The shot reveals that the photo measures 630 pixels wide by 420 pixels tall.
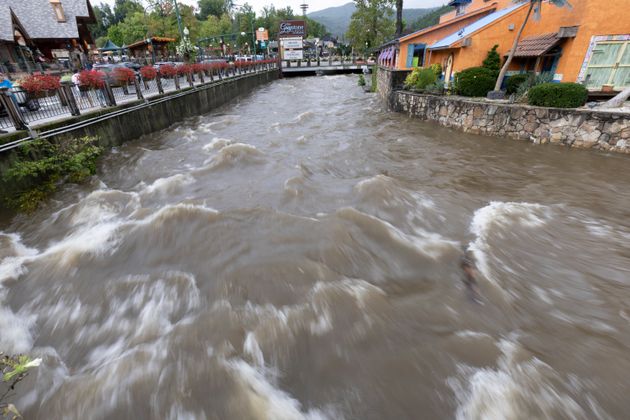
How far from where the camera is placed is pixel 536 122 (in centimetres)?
1171

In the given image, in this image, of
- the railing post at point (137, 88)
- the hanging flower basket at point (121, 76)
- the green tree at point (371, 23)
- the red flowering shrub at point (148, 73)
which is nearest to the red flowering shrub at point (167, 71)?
the red flowering shrub at point (148, 73)

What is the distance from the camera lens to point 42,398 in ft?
11.2

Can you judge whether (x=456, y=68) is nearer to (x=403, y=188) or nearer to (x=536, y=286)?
(x=403, y=188)

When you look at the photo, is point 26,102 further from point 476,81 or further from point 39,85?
point 476,81

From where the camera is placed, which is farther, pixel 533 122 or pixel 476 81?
pixel 476 81

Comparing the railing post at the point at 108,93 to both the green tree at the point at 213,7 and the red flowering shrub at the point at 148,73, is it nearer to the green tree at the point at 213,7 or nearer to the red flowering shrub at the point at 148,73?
the red flowering shrub at the point at 148,73

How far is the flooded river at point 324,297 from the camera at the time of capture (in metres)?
3.39

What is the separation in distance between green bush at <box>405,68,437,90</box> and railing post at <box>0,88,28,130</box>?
16799 millimetres

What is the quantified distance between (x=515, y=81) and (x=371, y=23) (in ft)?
137

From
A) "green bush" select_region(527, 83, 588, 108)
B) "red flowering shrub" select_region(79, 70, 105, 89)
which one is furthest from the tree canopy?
"green bush" select_region(527, 83, 588, 108)

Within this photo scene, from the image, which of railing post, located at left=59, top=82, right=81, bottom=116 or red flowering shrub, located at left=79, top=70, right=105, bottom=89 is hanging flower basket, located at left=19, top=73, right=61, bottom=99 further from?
red flowering shrub, located at left=79, top=70, right=105, bottom=89

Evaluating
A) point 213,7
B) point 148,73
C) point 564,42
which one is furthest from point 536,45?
point 213,7

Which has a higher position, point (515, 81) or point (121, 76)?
point (121, 76)

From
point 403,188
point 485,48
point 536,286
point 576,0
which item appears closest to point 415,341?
point 536,286
